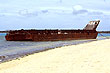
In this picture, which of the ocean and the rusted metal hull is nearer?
the ocean

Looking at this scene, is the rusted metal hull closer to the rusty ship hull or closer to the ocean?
the rusty ship hull

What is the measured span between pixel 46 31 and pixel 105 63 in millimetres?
43353

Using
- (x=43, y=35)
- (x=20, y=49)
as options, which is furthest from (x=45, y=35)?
(x=20, y=49)

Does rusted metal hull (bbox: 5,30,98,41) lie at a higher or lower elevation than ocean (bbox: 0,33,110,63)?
lower

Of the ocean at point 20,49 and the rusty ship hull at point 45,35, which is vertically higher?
the ocean at point 20,49

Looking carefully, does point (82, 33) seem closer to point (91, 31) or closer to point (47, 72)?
point (91, 31)

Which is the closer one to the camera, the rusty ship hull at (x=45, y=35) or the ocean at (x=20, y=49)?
the ocean at (x=20, y=49)

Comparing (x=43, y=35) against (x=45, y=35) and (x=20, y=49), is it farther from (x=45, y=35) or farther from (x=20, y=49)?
(x=20, y=49)

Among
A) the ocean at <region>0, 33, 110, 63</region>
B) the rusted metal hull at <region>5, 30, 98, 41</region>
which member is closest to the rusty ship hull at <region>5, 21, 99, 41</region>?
the rusted metal hull at <region>5, 30, 98, 41</region>

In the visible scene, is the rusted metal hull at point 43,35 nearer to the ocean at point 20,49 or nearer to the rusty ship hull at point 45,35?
the rusty ship hull at point 45,35

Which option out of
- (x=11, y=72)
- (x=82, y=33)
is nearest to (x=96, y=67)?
(x=11, y=72)

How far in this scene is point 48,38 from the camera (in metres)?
52.3

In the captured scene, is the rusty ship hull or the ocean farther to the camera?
the rusty ship hull

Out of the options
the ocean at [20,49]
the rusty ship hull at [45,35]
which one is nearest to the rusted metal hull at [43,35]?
the rusty ship hull at [45,35]
